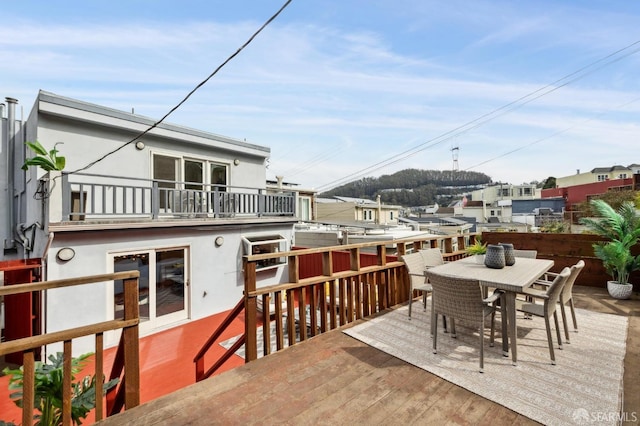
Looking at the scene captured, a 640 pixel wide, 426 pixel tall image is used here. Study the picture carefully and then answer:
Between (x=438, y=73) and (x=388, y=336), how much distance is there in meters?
8.55

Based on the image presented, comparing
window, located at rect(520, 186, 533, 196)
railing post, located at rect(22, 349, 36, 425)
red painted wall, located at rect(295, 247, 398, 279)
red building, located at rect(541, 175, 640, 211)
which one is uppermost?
window, located at rect(520, 186, 533, 196)

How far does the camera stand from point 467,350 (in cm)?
281

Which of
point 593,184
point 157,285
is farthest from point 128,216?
point 593,184

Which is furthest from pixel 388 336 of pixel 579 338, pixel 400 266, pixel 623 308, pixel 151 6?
pixel 151 6

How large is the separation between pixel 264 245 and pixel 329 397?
611 cm

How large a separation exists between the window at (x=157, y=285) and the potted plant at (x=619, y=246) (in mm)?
7483

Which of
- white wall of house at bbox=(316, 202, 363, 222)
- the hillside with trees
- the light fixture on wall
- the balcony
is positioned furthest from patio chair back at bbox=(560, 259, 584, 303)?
the hillside with trees

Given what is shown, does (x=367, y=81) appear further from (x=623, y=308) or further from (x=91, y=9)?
(x=623, y=308)

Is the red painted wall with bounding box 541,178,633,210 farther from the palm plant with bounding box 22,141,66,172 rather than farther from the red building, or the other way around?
the palm plant with bounding box 22,141,66,172

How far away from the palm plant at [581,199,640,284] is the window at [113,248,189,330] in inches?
295

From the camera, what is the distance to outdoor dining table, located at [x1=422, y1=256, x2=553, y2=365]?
102 inches

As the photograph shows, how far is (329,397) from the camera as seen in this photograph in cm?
207

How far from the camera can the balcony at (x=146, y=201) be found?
16.1 ft

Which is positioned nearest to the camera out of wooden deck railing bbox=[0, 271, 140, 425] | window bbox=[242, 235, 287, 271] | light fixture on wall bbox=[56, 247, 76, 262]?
wooden deck railing bbox=[0, 271, 140, 425]
